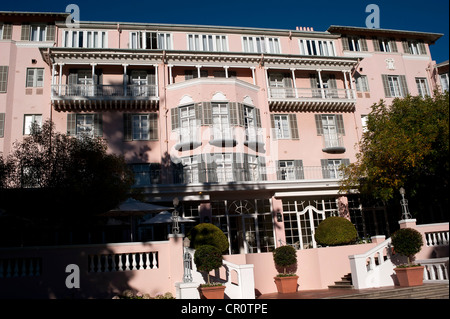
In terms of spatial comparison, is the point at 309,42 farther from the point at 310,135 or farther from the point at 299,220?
the point at 299,220

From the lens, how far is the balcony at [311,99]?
82.7 ft

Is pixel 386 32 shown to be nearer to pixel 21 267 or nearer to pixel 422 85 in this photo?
pixel 422 85

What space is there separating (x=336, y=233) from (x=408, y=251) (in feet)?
16.4

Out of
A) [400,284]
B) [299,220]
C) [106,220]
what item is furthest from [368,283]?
[106,220]

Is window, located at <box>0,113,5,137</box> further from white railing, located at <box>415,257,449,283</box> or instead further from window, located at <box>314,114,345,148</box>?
white railing, located at <box>415,257,449,283</box>

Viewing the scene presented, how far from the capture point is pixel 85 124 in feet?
75.7

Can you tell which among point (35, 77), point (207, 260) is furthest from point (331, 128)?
point (35, 77)

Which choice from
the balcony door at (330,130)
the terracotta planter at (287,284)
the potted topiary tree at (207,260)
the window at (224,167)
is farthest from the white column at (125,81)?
the terracotta planter at (287,284)

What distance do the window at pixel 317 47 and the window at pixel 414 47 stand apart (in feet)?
19.1

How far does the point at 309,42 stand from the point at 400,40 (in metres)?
7.07

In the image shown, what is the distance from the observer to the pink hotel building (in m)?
21.8

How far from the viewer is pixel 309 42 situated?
92.3ft

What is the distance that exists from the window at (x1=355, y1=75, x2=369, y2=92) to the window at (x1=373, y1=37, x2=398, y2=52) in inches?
105

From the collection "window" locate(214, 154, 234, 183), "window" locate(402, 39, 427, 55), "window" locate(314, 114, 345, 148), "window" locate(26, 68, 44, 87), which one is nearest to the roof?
"window" locate(402, 39, 427, 55)
